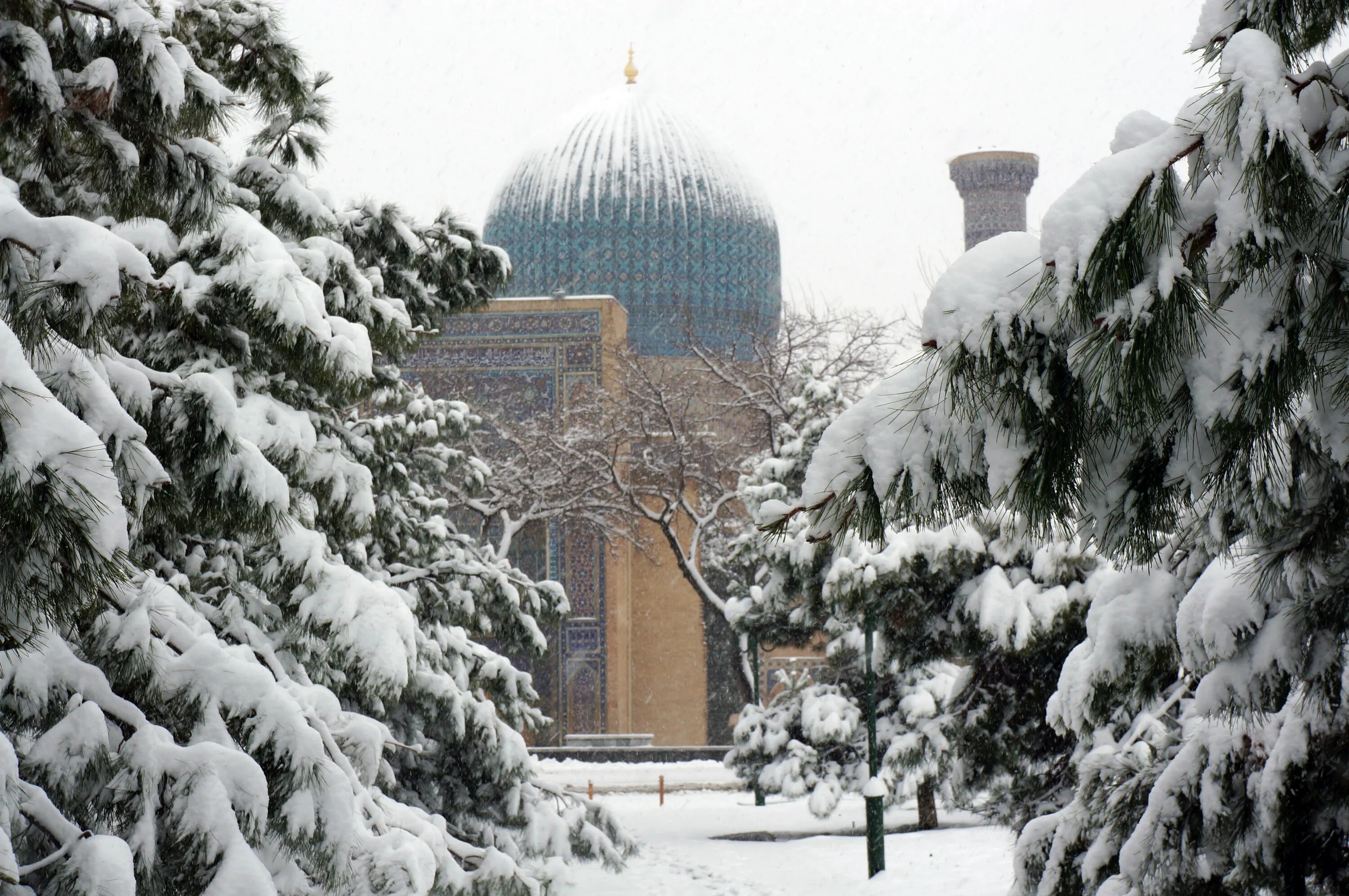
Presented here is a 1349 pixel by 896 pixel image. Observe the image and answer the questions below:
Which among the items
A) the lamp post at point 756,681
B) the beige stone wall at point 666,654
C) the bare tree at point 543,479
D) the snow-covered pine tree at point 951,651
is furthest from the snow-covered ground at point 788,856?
the beige stone wall at point 666,654

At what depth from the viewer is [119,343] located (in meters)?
4.36

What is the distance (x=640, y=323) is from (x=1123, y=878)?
903 inches

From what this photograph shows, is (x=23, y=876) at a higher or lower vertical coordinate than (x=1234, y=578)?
lower

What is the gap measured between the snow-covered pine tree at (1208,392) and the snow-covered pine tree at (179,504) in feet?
4.36

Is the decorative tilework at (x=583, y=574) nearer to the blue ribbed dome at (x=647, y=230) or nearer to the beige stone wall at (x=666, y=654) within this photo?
the beige stone wall at (x=666, y=654)

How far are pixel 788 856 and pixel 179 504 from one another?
344 inches

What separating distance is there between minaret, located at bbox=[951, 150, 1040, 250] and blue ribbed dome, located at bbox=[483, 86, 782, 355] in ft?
35.7

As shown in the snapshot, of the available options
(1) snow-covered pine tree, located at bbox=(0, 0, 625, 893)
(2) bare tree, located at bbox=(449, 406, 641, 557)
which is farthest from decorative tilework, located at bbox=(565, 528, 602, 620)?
(1) snow-covered pine tree, located at bbox=(0, 0, 625, 893)

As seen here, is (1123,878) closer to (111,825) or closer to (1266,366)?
(1266,366)

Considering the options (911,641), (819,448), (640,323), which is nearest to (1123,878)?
(819,448)

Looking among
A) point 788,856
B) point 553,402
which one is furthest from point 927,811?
point 553,402

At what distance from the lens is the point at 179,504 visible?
3312 millimetres

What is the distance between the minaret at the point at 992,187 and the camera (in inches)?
1441

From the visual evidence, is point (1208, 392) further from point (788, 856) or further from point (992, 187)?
point (992, 187)
